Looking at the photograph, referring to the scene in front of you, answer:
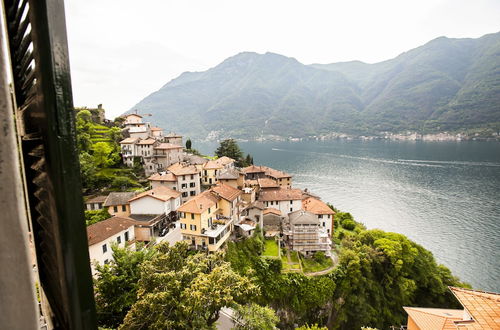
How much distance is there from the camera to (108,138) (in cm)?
4841

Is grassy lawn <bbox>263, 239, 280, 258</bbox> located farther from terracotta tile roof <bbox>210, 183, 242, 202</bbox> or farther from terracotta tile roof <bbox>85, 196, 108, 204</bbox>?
terracotta tile roof <bbox>85, 196, 108, 204</bbox>

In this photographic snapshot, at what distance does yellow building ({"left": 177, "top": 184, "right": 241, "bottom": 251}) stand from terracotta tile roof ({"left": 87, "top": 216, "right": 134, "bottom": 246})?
5.10 meters

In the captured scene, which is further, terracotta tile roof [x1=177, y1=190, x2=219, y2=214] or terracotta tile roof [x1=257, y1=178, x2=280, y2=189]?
terracotta tile roof [x1=257, y1=178, x2=280, y2=189]

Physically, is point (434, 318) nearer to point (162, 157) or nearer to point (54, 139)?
point (54, 139)

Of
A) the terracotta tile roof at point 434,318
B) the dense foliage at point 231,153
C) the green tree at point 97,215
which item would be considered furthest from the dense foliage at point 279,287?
the dense foliage at point 231,153

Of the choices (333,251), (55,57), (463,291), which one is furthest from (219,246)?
(55,57)

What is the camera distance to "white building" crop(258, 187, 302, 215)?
37.0 meters

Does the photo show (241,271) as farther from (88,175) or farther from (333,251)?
(88,175)

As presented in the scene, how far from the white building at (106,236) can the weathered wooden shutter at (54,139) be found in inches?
749

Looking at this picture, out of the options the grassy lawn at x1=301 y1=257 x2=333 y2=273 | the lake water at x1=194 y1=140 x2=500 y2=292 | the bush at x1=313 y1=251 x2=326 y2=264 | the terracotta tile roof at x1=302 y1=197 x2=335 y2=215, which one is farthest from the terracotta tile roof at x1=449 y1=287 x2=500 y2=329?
the lake water at x1=194 y1=140 x2=500 y2=292

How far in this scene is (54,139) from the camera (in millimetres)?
1338

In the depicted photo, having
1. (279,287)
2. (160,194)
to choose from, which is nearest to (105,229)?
(160,194)

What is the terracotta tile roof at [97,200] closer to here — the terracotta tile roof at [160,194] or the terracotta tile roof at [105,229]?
the terracotta tile roof at [160,194]

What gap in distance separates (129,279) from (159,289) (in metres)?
2.84
